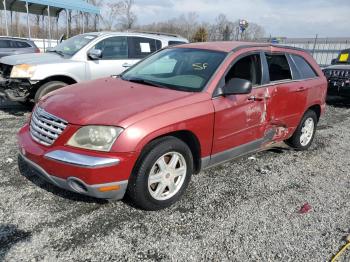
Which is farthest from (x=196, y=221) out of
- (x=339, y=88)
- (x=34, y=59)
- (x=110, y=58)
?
(x=339, y=88)

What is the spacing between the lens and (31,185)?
3.80 m

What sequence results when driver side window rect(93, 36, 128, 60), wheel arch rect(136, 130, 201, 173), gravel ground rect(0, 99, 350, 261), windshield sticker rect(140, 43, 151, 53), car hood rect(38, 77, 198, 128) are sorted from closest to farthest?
gravel ground rect(0, 99, 350, 261)
car hood rect(38, 77, 198, 128)
wheel arch rect(136, 130, 201, 173)
driver side window rect(93, 36, 128, 60)
windshield sticker rect(140, 43, 151, 53)

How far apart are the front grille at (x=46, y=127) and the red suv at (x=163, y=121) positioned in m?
0.01

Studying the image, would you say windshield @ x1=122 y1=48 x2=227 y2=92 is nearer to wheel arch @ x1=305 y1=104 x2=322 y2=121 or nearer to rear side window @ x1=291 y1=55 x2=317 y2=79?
rear side window @ x1=291 y1=55 x2=317 y2=79

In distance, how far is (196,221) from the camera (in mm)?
3293

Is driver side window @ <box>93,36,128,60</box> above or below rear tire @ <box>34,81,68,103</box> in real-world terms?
above

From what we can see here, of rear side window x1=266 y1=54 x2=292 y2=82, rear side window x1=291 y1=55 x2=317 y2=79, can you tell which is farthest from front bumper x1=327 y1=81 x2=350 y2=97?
rear side window x1=266 y1=54 x2=292 y2=82

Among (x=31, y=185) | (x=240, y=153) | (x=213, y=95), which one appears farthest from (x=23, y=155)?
(x=240, y=153)

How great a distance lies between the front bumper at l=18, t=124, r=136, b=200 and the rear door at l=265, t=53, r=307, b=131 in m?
2.29

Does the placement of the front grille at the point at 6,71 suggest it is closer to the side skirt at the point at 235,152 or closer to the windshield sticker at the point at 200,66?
the windshield sticker at the point at 200,66

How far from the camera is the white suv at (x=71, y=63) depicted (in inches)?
244

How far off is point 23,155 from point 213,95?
81.4 inches

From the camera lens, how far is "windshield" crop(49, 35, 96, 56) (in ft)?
22.8

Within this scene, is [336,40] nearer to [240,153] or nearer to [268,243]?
[240,153]
